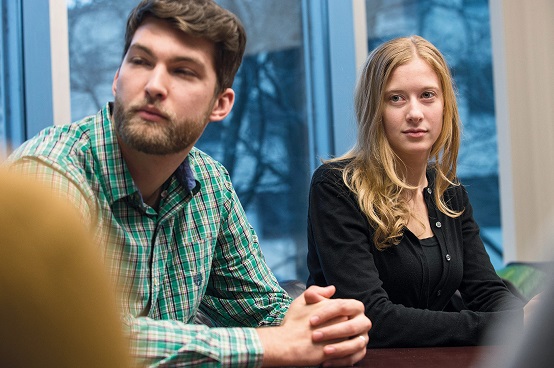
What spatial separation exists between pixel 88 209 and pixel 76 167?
4.3 inches

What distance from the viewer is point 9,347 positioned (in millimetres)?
379

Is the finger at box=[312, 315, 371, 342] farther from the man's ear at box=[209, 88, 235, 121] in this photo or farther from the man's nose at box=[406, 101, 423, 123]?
the man's nose at box=[406, 101, 423, 123]

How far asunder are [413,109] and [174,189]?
Answer: 0.86m

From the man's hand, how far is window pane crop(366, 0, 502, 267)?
3.27 meters

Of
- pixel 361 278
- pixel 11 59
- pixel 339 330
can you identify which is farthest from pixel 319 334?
pixel 11 59

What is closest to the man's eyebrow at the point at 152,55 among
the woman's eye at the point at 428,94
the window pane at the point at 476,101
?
the woman's eye at the point at 428,94

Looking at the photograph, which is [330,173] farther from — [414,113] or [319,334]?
[319,334]

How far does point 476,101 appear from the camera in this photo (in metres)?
4.75

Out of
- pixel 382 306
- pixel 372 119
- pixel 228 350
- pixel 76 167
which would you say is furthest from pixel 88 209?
pixel 372 119

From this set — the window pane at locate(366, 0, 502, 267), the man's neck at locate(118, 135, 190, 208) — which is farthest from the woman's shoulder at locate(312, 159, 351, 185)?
the window pane at locate(366, 0, 502, 267)

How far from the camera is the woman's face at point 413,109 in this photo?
231cm

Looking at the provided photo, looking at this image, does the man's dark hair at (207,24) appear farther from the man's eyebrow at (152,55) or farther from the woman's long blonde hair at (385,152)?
the woman's long blonde hair at (385,152)

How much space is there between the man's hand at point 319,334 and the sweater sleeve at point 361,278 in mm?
388

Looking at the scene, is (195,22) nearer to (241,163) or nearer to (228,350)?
(228,350)
